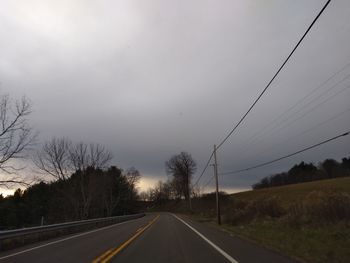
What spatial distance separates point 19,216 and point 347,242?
65.3 m

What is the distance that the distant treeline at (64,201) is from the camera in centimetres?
5431

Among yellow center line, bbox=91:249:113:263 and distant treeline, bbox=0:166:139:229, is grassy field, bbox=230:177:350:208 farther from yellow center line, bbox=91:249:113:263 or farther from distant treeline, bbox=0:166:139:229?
distant treeline, bbox=0:166:139:229

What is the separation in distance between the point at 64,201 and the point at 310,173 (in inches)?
3797

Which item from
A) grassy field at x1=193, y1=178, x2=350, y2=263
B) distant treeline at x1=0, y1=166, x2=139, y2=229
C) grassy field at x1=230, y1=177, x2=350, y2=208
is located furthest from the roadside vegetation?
distant treeline at x1=0, y1=166, x2=139, y2=229

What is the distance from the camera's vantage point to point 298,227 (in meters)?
20.9

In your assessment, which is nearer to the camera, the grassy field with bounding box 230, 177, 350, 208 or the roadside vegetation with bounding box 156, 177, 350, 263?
the roadside vegetation with bounding box 156, 177, 350, 263

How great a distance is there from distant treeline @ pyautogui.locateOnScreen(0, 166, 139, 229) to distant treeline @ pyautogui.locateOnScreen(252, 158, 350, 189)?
70.2m

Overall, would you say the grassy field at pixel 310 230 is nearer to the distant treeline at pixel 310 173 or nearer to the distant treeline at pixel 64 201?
the distant treeline at pixel 64 201

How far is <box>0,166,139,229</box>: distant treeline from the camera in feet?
178

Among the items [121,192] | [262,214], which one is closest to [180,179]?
[121,192]

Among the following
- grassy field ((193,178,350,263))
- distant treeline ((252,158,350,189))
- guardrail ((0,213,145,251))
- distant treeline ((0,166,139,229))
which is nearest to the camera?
grassy field ((193,178,350,263))

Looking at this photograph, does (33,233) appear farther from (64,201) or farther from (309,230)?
(64,201)

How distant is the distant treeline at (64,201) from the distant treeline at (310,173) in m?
70.2

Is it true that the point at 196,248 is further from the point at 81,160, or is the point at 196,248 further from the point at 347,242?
the point at 81,160
